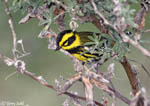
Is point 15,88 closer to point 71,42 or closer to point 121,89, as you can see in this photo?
point 121,89

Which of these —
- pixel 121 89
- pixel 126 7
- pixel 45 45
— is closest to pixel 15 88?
pixel 45 45

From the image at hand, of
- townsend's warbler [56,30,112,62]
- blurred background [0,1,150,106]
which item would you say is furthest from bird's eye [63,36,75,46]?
blurred background [0,1,150,106]

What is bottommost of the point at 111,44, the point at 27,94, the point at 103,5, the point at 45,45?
the point at 27,94

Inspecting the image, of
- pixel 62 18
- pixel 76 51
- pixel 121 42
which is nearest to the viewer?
pixel 121 42

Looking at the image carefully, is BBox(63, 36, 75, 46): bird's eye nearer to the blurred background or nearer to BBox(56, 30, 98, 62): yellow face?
BBox(56, 30, 98, 62): yellow face

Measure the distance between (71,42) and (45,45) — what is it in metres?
2.21

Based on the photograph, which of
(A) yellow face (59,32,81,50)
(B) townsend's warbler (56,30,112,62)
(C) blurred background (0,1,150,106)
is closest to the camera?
(B) townsend's warbler (56,30,112,62)

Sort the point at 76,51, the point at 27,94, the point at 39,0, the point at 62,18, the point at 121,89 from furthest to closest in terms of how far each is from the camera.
Result: the point at 27,94 → the point at 121,89 → the point at 76,51 → the point at 62,18 → the point at 39,0

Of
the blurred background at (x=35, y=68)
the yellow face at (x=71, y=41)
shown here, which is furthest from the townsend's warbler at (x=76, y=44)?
the blurred background at (x=35, y=68)

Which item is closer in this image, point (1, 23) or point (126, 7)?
point (126, 7)

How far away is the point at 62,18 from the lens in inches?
92.7

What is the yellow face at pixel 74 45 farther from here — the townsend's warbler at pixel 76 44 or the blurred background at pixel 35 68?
the blurred background at pixel 35 68

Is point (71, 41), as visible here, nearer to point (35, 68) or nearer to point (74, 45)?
point (74, 45)

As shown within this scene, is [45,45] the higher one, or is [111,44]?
[111,44]
